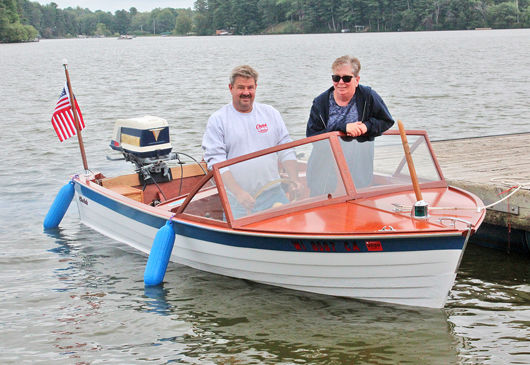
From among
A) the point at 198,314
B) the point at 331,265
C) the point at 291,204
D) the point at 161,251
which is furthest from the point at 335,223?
the point at 161,251

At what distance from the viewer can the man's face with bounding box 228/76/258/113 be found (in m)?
6.67

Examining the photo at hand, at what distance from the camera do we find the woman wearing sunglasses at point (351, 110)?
6.59 m

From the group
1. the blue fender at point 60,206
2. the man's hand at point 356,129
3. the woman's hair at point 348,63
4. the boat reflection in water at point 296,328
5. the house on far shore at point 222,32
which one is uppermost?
the house on far shore at point 222,32

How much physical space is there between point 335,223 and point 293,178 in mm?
789

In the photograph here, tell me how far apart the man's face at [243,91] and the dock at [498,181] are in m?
2.89

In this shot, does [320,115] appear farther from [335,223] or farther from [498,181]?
[498,181]

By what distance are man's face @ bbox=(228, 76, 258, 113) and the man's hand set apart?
919 mm

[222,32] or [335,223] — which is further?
[222,32]

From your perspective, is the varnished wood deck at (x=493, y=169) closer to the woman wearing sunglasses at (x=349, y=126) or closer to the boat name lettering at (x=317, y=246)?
the woman wearing sunglasses at (x=349, y=126)

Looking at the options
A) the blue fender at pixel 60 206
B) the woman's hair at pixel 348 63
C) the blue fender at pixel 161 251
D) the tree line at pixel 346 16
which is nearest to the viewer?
the woman's hair at pixel 348 63

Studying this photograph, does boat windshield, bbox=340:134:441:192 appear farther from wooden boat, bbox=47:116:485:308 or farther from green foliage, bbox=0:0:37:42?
green foliage, bbox=0:0:37:42

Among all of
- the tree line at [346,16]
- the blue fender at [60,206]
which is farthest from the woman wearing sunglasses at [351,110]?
the tree line at [346,16]

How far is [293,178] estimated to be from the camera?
6.82m

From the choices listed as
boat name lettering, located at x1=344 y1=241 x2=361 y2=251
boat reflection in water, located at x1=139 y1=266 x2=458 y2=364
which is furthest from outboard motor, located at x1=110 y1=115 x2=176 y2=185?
boat name lettering, located at x1=344 y1=241 x2=361 y2=251
